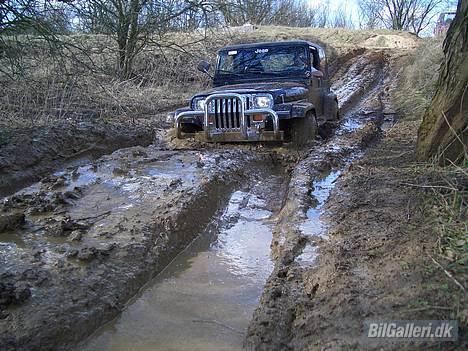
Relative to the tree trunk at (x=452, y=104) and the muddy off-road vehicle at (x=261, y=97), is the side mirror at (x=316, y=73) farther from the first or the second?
the tree trunk at (x=452, y=104)

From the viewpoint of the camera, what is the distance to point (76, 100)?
10273mm

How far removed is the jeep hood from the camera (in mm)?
7195

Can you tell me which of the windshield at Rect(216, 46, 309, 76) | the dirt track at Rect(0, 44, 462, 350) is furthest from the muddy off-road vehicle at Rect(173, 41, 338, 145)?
the dirt track at Rect(0, 44, 462, 350)

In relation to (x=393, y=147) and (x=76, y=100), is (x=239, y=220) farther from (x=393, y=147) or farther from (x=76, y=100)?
(x=76, y=100)

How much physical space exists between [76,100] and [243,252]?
729cm

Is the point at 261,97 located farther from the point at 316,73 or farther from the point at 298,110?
the point at 316,73

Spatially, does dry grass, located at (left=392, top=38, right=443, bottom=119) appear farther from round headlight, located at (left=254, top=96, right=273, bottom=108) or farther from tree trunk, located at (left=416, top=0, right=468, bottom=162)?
tree trunk, located at (left=416, top=0, right=468, bottom=162)

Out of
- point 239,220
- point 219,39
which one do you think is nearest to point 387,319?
point 239,220

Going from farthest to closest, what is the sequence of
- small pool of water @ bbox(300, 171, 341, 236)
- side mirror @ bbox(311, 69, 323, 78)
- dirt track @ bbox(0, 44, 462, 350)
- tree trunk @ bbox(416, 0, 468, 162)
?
side mirror @ bbox(311, 69, 323, 78), tree trunk @ bbox(416, 0, 468, 162), small pool of water @ bbox(300, 171, 341, 236), dirt track @ bbox(0, 44, 462, 350)

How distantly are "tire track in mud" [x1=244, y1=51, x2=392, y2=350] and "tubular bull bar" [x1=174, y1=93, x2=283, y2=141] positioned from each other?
827mm

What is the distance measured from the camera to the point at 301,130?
24.6 feet

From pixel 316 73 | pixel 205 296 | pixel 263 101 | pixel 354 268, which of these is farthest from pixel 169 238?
pixel 316 73

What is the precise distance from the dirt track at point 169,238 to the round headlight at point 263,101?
0.70 m

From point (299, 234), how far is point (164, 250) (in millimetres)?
1186
